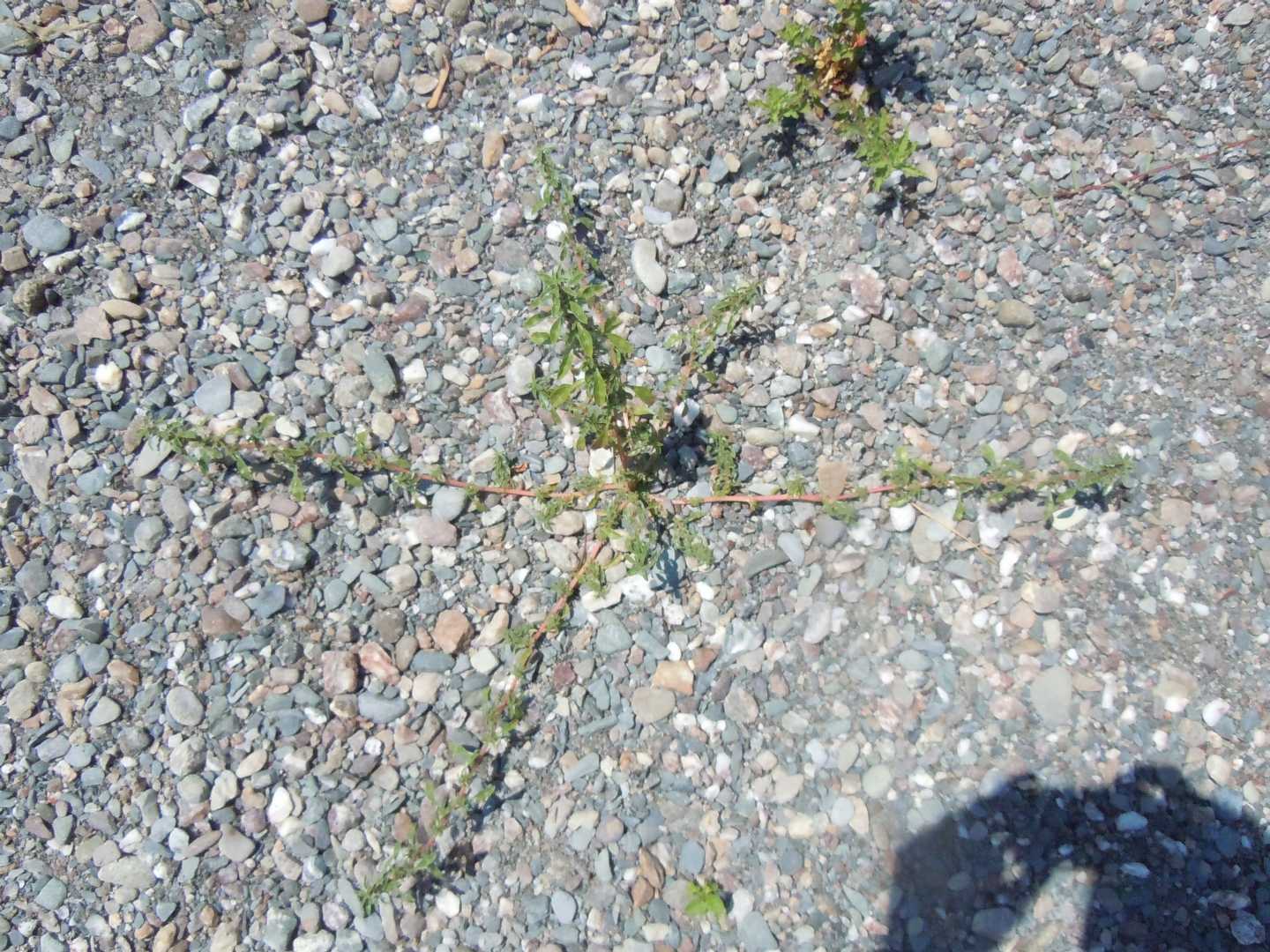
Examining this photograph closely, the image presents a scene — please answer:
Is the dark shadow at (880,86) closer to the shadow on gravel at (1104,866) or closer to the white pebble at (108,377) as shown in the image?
the shadow on gravel at (1104,866)

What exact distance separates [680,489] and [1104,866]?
1.44 metres

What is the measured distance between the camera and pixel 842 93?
10.2 ft

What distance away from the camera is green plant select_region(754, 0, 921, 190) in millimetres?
2920

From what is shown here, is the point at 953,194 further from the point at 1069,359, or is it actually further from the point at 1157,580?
the point at 1157,580

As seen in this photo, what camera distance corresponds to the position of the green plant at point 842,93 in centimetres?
292

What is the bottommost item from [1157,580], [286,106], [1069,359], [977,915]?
[977,915]

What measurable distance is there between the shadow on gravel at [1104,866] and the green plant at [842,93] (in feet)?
5.89

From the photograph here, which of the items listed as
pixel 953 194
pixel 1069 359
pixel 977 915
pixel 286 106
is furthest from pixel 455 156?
pixel 977 915

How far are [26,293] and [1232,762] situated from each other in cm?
355

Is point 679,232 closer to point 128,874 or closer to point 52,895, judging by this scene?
point 128,874

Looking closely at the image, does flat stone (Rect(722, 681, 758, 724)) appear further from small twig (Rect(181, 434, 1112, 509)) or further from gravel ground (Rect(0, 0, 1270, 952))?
small twig (Rect(181, 434, 1112, 509))

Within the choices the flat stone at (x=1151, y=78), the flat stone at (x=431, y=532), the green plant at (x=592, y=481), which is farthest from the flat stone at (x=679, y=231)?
the flat stone at (x=1151, y=78)

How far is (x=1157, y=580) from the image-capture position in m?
2.64

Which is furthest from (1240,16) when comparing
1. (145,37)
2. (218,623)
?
(218,623)
